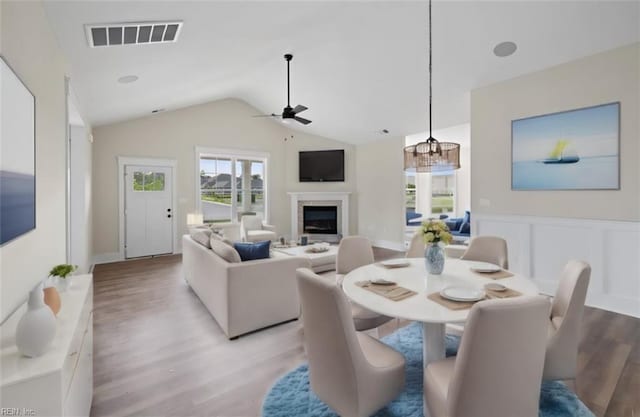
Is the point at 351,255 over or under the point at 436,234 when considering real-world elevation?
under

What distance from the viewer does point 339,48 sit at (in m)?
4.16

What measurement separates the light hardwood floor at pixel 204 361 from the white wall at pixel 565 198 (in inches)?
21.7

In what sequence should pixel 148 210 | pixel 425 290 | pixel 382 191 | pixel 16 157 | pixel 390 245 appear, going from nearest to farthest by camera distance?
pixel 16 157 < pixel 425 290 < pixel 148 210 < pixel 390 245 < pixel 382 191

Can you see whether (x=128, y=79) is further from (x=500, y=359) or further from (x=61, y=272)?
(x=500, y=359)

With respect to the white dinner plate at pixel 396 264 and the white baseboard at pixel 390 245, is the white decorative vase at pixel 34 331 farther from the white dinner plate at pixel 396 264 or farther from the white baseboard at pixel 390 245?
the white baseboard at pixel 390 245

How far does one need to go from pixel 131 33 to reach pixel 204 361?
2836mm

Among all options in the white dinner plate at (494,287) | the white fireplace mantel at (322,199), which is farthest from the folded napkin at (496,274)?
the white fireplace mantel at (322,199)

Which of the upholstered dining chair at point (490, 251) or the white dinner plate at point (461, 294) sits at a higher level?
the upholstered dining chair at point (490, 251)

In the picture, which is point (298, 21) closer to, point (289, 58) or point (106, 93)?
point (289, 58)

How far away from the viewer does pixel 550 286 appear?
12.3 ft

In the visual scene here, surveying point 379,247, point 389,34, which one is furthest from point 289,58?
point 379,247

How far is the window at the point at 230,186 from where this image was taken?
23.1ft

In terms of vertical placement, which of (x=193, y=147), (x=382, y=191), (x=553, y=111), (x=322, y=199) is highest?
(x=193, y=147)

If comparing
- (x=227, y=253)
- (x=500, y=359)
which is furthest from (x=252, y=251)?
(x=500, y=359)
